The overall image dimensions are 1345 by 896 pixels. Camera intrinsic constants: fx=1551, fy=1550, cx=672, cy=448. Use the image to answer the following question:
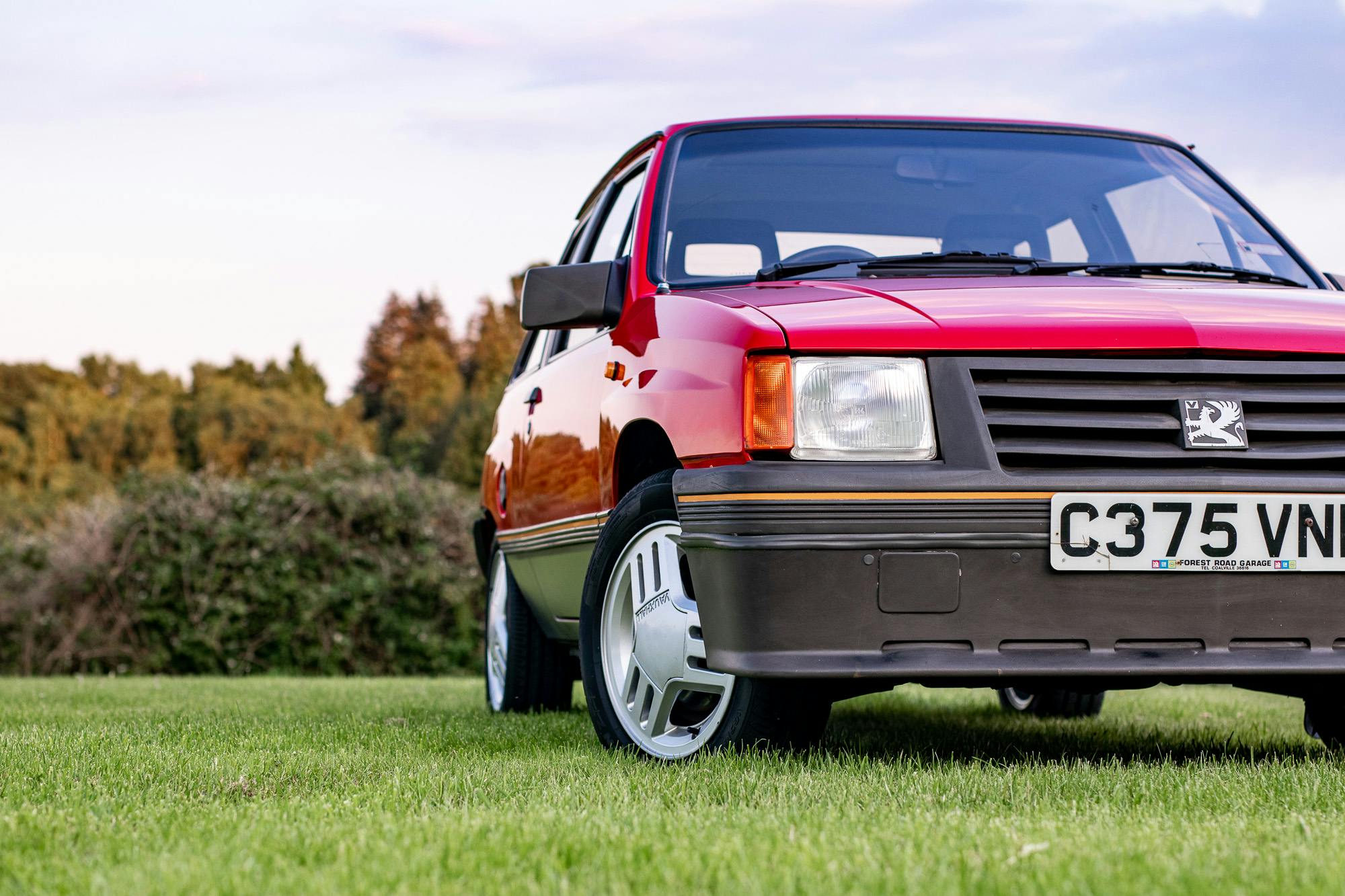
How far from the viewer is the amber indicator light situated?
11.7 feet

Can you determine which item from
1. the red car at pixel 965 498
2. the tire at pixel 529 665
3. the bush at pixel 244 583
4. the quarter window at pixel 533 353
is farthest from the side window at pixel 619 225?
the bush at pixel 244 583

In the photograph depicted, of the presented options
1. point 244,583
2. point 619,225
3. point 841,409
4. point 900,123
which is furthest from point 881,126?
point 244,583

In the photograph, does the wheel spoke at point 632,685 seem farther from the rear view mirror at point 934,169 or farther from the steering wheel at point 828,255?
the rear view mirror at point 934,169

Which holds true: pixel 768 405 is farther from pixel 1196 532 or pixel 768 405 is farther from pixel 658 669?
pixel 1196 532

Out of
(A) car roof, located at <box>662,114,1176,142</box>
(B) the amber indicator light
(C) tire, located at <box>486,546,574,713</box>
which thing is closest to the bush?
(C) tire, located at <box>486,546,574,713</box>

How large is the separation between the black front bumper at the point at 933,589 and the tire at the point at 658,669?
1.02ft

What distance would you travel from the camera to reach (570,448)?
5.10m

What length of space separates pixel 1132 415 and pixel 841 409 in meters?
0.68

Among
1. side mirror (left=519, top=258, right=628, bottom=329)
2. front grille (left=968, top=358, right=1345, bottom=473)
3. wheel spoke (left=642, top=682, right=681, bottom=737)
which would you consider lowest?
wheel spoke (left=642, top=682, right=681, bottom=737)

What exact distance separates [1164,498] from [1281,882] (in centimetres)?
127

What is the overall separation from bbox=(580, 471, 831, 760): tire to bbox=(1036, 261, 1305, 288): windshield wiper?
1.32 metres

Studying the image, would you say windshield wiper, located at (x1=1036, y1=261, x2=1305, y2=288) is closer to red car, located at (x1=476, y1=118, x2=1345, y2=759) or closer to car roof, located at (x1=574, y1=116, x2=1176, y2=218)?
red car, located at (x1=476, y1=118, x2=1345, y2=759)

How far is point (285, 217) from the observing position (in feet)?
51.7

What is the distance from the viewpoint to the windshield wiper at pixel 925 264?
4305 millimetres
